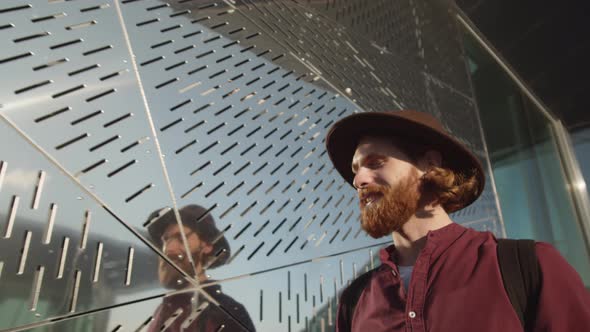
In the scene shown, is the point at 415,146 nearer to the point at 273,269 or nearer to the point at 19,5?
the point at 273,269

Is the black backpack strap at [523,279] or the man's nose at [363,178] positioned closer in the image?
the black backpack strap at [523,279]

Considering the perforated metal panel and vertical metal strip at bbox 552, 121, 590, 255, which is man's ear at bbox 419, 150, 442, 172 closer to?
the perforated metal panel

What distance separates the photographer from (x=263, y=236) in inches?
52.9

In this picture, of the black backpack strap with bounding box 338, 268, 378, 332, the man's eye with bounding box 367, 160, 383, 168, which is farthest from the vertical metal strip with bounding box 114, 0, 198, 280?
the man's eye with bounding box 367, 160, 383, 168

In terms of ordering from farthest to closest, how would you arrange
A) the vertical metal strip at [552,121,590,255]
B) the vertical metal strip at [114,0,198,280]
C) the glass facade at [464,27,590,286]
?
the vertical metal strip at [552,121,590,255]
the glass facade at [464,27,590,286]
the vertical metal strip at [114,0,198,280]

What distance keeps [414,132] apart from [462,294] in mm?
437

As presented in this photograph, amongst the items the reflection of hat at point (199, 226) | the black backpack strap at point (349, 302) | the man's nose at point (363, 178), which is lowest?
the black backpack strap at point (349, 302)

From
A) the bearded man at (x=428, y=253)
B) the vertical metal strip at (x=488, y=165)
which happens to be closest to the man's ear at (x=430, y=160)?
the bearded man at (x=428, y=253)

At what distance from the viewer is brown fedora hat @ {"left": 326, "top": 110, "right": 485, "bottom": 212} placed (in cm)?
113

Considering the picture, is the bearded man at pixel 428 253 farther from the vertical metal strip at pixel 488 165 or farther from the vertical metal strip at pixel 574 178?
the vertical metal strip at pixel 574 178

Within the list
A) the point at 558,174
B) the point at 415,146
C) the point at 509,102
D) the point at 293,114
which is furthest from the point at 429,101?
the point at 558,174

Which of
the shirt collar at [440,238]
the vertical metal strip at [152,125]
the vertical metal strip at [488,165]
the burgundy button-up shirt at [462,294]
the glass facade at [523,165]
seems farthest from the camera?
the glass facade at [523,165]

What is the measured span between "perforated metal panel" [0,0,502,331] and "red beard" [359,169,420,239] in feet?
1.27

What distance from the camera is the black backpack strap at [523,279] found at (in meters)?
0.86
